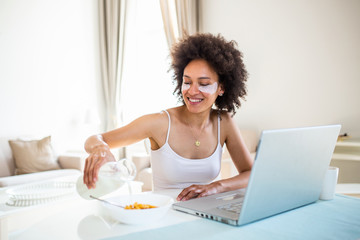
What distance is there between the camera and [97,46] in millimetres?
5418

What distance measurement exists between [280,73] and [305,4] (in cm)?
76

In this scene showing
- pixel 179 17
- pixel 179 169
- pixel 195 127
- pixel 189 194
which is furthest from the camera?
pixel 179 17

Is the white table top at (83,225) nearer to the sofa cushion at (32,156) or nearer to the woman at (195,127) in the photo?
the woman at (195,127)

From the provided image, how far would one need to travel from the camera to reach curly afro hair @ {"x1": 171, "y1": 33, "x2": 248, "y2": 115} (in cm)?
177

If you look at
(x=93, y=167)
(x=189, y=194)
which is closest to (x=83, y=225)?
(x=93, y=167)

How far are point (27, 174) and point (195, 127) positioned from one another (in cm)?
262

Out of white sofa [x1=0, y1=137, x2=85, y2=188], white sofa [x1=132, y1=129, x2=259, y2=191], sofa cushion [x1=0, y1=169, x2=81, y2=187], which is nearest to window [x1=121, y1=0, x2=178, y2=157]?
white sofa [x1=132, y1=129, x2=259, y2=191]

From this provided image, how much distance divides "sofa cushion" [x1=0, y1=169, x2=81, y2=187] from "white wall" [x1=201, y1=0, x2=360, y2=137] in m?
2.12

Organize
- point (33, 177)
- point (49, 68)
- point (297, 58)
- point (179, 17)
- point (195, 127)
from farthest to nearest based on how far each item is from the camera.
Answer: point (49, 68) < point (179, 17) < point (297, 58) < point (33, 177) < point (195, 127)

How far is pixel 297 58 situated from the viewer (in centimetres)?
386

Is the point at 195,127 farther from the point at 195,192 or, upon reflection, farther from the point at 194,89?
the point at 195,192

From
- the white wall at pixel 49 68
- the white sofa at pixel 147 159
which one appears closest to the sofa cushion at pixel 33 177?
the white sofa at pixel 147 159

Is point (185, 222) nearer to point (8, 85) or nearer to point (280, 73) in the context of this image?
point (280, 73)

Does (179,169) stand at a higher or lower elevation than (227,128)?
lower
